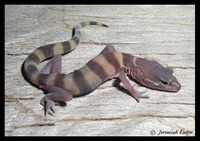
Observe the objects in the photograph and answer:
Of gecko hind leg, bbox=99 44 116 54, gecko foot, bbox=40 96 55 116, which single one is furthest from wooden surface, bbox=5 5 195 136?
gecko hind leg, bbox=99 44 116 54

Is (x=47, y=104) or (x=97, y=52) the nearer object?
(x=47, y=104)

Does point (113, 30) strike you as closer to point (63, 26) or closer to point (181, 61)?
point (63, 26)

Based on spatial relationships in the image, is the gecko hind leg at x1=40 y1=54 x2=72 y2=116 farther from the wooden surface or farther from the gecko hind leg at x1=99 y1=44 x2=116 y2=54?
the gecko hind leg at x1=99 y1=44 x2=116 y2=54

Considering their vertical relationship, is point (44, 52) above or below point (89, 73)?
above

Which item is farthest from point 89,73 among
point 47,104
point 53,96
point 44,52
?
point 44,52

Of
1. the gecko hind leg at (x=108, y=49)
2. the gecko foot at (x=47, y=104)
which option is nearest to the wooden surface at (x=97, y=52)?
the gecko foot at (x=47, y=104)

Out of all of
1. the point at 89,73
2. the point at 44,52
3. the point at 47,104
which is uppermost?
the point at 44,52

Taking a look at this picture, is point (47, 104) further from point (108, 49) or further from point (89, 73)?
point (108, 49)
